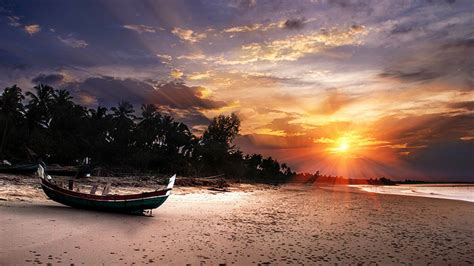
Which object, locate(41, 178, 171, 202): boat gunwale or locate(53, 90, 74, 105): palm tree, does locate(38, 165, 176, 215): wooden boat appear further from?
locate(53, 90, 74, 105): palm tree

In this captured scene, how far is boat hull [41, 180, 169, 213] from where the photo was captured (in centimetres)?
1662

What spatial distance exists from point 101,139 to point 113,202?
53.5 metres

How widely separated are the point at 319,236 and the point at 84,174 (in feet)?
82.1

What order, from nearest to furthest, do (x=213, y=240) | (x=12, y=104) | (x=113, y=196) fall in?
(x=213, y=240), (x=113, y=196), (x=12, y=104)

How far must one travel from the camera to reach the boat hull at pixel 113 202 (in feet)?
54.5

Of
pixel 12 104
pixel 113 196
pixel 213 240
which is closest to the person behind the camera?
pixel 213 240

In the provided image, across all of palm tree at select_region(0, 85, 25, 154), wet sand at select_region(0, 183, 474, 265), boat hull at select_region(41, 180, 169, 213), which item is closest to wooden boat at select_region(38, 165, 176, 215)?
boat hull at select_region(41, 180, 169, 213)

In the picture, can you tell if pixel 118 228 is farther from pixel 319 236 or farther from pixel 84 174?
pixel 84 174

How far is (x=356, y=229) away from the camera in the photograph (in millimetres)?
15250

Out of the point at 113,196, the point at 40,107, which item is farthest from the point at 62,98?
the point at 113,196

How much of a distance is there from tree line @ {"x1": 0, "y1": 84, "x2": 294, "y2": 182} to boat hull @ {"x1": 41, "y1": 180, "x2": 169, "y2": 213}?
110 ft

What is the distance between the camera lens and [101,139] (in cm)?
6625

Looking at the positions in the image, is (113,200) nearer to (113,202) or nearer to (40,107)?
(113,202)

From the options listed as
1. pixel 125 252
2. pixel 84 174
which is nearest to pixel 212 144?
pixel 84 174
